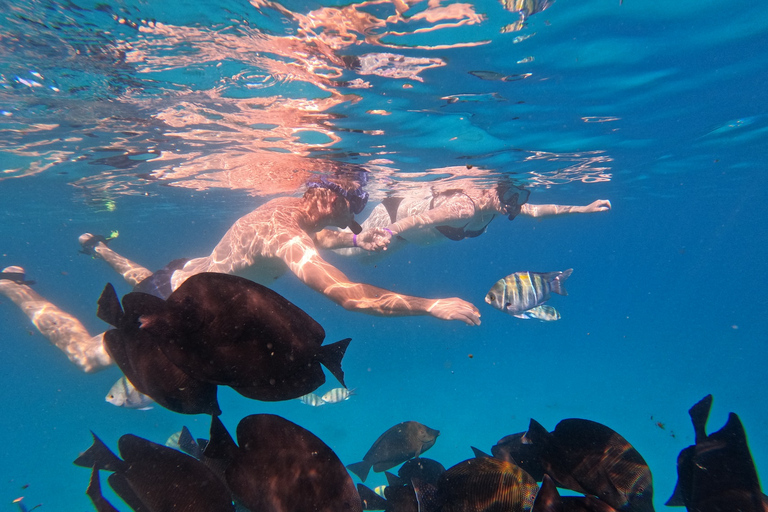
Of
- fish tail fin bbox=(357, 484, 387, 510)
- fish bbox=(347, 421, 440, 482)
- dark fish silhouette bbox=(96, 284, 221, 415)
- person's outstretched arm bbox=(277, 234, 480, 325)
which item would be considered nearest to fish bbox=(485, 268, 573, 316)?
person's outstretched arm bbox=(277, 234, 480, 325)

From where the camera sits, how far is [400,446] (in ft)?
14.9

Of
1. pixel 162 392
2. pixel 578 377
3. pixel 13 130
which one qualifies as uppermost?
pixel 13 130

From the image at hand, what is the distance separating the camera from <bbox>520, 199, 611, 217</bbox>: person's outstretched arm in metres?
11.0

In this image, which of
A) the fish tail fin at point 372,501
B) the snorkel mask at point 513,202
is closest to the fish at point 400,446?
the fish tail fin at point 372,501

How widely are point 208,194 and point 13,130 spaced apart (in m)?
11.7

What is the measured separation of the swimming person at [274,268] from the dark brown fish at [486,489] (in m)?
2.51

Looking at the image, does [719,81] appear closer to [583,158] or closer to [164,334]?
[583,158]

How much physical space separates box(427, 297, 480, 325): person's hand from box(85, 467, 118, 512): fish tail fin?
347 cm

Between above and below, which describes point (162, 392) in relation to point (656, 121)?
below

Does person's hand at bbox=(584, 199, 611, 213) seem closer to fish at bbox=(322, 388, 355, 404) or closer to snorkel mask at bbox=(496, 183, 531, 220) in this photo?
snorkel mask at bbox=(496, 183, 531, 220)

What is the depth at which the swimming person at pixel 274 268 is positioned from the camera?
15.3ft

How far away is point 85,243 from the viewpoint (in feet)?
36.0

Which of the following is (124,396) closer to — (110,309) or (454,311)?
(454,311)

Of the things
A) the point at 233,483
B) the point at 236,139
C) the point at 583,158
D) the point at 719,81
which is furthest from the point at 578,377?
the point at 233,483
